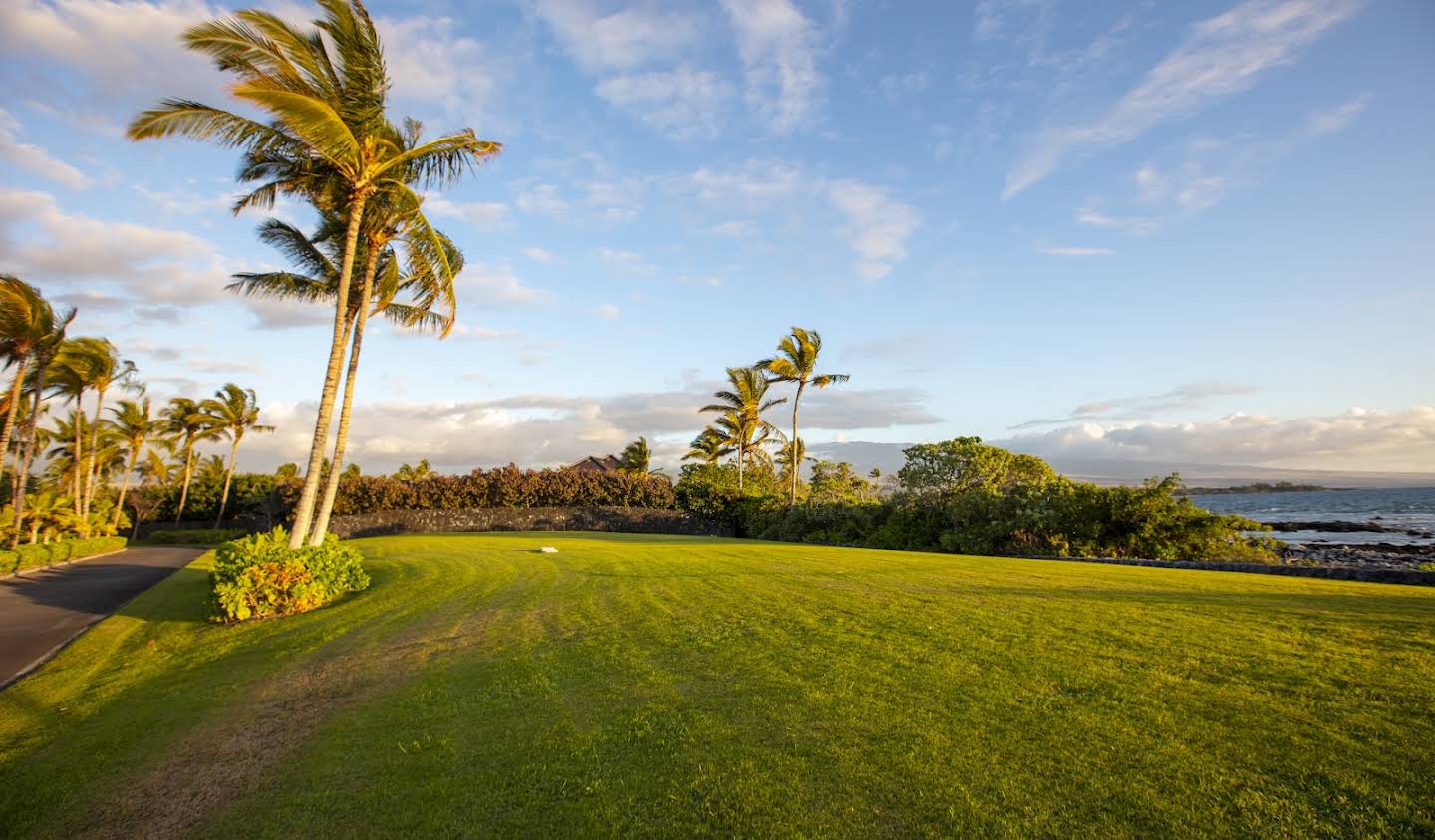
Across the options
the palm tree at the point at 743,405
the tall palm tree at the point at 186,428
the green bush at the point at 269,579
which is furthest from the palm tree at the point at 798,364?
the tall palm tree at the point at 186,428

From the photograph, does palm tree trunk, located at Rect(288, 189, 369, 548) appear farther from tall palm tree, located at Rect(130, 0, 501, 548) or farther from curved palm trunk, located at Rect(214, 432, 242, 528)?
curved palm trunk, located at Rect(214, 432, 242, 528)

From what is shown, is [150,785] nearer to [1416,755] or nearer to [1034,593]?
[1416,755]

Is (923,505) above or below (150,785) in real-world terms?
above

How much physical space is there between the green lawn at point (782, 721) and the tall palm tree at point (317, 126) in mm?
6131

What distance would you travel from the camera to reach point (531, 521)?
1336 inches

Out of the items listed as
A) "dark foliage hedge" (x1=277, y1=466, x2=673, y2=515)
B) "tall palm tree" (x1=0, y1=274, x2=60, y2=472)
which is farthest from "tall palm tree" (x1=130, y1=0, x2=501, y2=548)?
"dark foliage hedge" (x1=277, y1=466, x2=673, y2=515)

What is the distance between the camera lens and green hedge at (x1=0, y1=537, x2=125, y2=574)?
19797 millimetres

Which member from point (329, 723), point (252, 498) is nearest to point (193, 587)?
point (329, 723)

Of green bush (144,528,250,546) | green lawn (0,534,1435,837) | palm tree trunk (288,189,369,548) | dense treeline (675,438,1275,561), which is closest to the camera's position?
green lawn (0,534,1435,837)

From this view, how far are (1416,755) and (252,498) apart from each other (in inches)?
2045

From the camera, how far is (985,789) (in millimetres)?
3371

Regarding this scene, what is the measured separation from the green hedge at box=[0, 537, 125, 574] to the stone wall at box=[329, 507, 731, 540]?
8663 millimetres

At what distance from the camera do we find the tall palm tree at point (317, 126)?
409 inches

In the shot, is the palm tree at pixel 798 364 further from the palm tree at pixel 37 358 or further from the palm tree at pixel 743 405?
the palm tree at pixel 37 358
